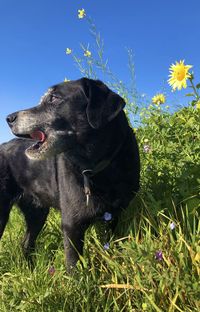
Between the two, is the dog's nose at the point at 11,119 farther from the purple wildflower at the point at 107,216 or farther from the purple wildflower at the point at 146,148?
the purple wildflower at the point at 146,148

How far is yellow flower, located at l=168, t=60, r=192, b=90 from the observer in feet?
9.09

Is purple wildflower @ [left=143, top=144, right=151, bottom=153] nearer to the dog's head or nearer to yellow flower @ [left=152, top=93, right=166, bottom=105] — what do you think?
yellow flower @ [left=152, top=93, right=166, bottom=105]

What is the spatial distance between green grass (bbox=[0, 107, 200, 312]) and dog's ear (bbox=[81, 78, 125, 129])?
575mm

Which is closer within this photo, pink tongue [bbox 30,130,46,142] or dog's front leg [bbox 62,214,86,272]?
dog's front leg [bbox 62,214,86,272]

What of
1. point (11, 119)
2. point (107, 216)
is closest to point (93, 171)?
point (107, 216)

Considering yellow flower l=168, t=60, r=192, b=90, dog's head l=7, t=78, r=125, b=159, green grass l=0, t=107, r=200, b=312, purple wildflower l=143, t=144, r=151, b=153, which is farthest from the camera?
purple wildflower l=143, t=144, r=151, b=153

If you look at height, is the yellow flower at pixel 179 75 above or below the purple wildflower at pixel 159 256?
above

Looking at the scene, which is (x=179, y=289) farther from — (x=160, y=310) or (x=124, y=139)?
(x=124, y=139)

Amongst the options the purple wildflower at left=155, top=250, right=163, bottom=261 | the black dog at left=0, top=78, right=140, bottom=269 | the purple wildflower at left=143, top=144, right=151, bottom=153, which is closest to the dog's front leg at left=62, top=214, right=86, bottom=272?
the black dog at left=0, top=78, right=140, bottom=269

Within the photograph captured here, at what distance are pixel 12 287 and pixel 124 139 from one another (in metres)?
1.35

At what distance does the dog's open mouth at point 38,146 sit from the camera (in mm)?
3328

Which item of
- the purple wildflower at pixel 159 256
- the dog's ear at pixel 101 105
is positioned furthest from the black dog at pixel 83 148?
the purple wildflower at pixel 159 256

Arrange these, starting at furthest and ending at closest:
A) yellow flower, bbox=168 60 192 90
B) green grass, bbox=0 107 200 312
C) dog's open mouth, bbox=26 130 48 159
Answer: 1. dog's open mouth, bbox=26 130 48 159
2. yellow flower, bbox=168 60 192 90
3. green grass, bbox=0 107 200 312

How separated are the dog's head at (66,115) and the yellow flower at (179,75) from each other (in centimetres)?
47
